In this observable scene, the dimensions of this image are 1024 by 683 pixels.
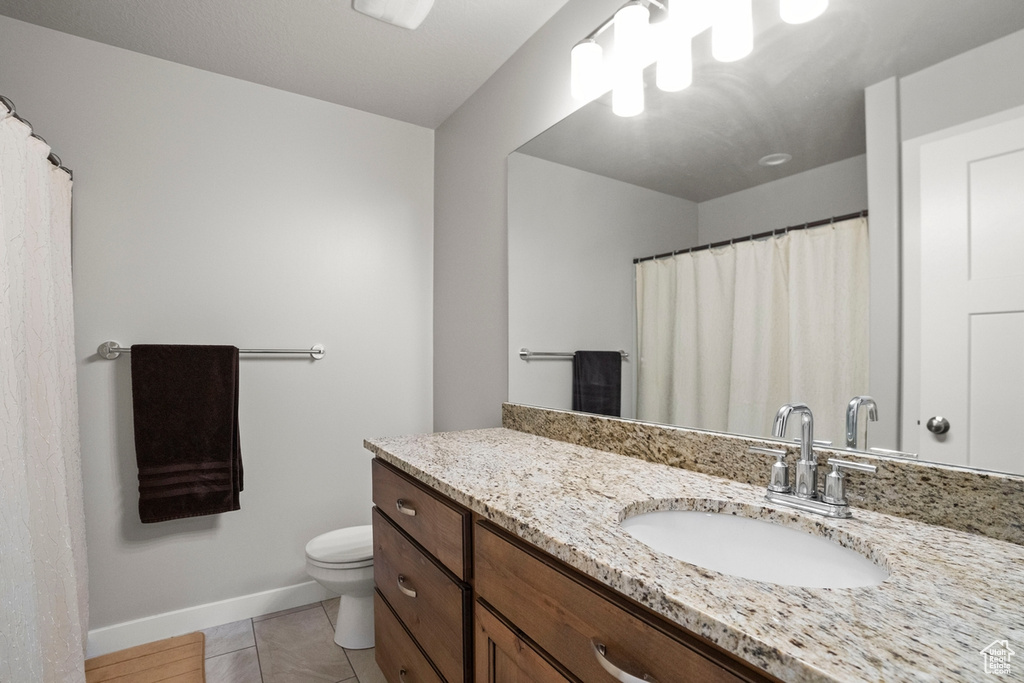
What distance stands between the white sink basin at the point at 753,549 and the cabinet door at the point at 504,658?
0.28 meters

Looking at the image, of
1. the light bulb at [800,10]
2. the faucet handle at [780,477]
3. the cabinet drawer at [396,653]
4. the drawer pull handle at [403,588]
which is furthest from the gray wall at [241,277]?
the light bulb at [800,10]

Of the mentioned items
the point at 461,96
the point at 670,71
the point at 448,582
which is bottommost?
the point at 448,582

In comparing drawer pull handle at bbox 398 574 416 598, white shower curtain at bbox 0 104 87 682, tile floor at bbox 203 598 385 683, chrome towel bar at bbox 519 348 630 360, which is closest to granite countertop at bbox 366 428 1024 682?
drawer pull handle at bbox 398 574 416 598

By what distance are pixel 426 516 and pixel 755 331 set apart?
91 cm

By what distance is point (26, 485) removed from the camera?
1106mm

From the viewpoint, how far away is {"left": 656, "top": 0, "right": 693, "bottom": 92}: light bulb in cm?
128

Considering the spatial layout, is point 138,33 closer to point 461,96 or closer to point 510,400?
point 461,96

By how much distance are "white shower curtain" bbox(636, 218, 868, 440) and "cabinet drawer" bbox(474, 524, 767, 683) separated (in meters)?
0.61

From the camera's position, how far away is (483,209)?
218 centimetres

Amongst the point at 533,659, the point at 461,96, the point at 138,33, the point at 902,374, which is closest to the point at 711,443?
the point at 902,374

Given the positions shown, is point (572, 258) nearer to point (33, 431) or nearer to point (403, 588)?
point (403, 588)

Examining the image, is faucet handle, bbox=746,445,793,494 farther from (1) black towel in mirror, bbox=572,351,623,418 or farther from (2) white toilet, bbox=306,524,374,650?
(2) white toilet, bbox=306,524,374,650

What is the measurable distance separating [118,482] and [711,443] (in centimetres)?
215

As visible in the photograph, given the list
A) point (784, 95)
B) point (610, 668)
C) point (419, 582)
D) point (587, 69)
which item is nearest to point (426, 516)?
point (419, 582)
